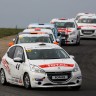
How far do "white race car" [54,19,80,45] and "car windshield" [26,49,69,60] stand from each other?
19580mm

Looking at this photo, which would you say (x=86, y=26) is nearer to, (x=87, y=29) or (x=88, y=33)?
(x=87, y=29)

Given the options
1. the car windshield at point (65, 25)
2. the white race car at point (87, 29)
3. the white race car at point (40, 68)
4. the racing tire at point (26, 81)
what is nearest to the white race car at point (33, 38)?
the white race car at point (40, 68)

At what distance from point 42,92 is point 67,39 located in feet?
73.4

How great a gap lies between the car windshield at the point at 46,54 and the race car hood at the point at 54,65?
44cm

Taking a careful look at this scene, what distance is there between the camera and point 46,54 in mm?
18312

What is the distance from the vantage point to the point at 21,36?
85.4ft

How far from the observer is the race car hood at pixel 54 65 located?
17188mm

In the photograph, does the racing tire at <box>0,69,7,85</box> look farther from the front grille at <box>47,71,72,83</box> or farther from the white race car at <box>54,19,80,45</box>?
the white race car at <box>54,19,80,45</box>

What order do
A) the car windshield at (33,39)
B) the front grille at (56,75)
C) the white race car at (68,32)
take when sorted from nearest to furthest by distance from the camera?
the front grille at (56,75) < the car windshield at (33,39) < the white race car at (68,32)

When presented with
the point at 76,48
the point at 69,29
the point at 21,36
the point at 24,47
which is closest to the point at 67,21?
the point at 69,29

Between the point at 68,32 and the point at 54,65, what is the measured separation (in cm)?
2221

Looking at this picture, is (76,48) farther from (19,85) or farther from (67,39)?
(19,85)

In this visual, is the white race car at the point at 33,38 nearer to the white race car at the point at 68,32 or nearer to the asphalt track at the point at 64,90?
the asphalt track at the point at 64,90

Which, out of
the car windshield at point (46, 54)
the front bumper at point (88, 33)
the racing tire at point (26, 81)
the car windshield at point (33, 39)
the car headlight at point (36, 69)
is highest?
the car windshield at point (46, 54)
